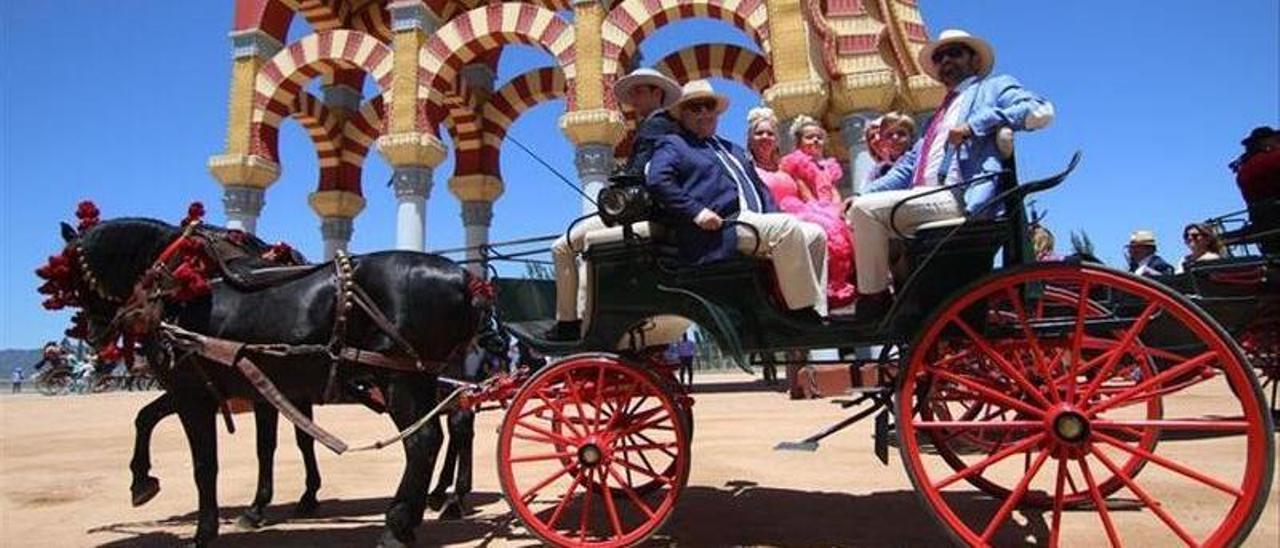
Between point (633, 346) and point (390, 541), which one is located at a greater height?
point (633, 346)

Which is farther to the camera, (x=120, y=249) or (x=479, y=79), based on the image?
(x=479, y=79)

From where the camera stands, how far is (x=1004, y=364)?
2660 millimetres

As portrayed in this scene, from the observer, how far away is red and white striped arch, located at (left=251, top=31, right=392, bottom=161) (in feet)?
49.4

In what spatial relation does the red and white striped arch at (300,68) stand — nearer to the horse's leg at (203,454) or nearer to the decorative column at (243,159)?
the decorative column at (243,159)

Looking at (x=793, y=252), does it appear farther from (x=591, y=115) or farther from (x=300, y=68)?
(x=300, y=68)

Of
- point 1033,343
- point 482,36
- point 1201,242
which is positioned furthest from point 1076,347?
point 482,36

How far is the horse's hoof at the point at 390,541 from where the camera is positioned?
3273mm

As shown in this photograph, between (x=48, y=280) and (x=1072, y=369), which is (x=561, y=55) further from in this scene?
(x=1072, y=369)

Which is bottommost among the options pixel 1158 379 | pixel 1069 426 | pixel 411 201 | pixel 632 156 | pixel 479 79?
pixel 1069 426

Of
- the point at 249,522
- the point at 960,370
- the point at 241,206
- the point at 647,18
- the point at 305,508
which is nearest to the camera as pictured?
the point at 960,370

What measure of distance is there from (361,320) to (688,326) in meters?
1.48

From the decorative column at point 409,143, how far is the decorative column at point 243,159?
3348 mm

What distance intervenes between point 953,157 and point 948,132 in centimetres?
10

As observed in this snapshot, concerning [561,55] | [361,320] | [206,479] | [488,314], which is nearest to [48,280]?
[206,479]
